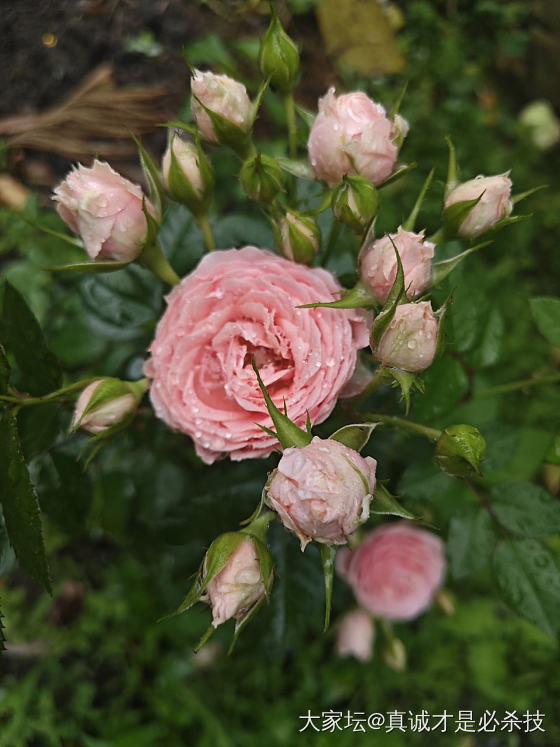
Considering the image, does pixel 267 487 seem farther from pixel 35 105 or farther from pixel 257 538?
pixel 35 105

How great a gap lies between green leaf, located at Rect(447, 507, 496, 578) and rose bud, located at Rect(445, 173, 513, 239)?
1.18 feet

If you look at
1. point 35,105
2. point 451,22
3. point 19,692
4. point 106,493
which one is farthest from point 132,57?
point 19,692

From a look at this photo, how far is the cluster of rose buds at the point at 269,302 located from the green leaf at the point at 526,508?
0.76ft

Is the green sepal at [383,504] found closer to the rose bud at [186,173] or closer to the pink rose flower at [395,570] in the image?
the rose bud at [186,173]

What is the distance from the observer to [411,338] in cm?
48

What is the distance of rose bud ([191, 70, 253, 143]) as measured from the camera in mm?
555

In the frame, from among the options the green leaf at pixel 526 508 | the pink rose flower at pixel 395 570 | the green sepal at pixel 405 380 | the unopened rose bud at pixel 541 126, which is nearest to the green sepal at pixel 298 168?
the green sepal at pixel 405 380

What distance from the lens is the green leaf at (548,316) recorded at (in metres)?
0.70

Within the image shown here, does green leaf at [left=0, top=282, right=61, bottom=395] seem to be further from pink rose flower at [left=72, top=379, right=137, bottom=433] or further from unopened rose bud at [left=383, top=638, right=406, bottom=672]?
unopened rose bud at [left=383, top=638, right=406, bottom=672]

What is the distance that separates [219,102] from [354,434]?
0.33 m

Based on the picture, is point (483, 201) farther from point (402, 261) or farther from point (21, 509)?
point (21, 509)

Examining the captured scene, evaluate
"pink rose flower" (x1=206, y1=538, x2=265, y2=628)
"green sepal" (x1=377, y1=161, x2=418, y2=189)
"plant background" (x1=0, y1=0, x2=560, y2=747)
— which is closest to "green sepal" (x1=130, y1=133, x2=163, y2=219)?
"plant background" (x1=0, y1=0, x2=560, y2=747)

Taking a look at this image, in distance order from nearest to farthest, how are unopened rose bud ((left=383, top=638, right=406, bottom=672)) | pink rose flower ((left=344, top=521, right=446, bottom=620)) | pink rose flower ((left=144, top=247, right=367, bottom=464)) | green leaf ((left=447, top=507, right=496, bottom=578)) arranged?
1. pink rose flower ((left=144, top=247, right=367, bottom=464))
2. green leaf ((left=447, top=507, right=496, bottom=578))
3. pink rose flower ((left=344, top=521, right=446, bottom=620))
4. unopened rose bud ((left=383, top=638, right=406, bottom=672))

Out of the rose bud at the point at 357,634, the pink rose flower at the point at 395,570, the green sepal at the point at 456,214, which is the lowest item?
the rose bud at the point at 357,634
